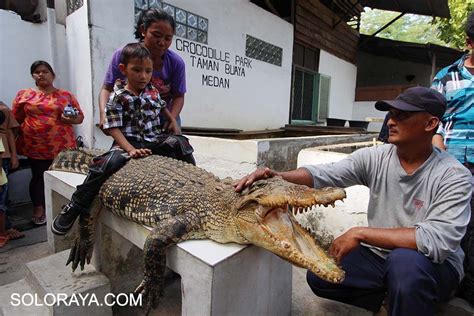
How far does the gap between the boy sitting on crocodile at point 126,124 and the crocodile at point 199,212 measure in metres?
0.08

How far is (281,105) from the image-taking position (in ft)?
25.3

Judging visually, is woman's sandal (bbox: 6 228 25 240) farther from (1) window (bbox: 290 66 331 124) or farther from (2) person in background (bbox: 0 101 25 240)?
(1) window (bbox: 290 66 331 124)

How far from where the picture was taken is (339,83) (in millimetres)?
10320

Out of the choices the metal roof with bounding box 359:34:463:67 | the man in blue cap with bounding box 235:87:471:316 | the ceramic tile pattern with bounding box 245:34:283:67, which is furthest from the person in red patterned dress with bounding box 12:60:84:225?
the metal roof with bounding box 359:34:463:67

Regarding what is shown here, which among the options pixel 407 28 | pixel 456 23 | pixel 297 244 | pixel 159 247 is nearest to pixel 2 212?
pixel 159 247

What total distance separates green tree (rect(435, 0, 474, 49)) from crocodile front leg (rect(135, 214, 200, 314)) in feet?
36.8

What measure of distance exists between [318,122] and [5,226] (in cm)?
826

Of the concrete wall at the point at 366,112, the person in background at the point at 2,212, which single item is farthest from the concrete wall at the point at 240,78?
the concrete wall at the point at 366,112

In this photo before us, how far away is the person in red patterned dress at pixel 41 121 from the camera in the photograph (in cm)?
334

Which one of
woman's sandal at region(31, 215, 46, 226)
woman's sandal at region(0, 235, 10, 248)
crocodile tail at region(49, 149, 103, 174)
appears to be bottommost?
woman's sandal at region(0, 235, 10, 248)

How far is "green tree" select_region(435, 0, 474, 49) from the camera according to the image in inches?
380

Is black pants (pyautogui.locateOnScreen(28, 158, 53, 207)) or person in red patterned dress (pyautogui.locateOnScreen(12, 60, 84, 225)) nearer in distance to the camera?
person in red patterned dress (pyautogui.locateOnScreen(12, 60, 84, 225))

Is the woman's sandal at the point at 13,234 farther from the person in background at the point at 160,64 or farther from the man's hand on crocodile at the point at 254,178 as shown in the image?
the man's hand on crocodile at the point at 254,178

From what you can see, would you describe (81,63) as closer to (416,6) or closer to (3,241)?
(3,241)
